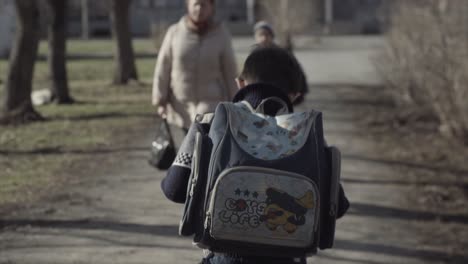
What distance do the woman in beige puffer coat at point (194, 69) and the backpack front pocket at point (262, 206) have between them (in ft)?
12.7

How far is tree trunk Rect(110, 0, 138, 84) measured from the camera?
23.8m

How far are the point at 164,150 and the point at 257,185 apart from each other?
3.85m

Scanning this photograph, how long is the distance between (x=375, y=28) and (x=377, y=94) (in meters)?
43.8

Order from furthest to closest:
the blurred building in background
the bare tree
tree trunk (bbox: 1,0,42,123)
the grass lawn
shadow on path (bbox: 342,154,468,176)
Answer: the blurred building in background < the bare tree < tree trunk (bbox: 1,0,42,123) < shadow on path (bbox: 342,154,468,176) < the grass lawn

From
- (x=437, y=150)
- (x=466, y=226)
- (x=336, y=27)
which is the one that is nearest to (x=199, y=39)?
(x=466, y=226)

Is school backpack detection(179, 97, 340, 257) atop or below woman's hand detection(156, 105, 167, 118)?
atop

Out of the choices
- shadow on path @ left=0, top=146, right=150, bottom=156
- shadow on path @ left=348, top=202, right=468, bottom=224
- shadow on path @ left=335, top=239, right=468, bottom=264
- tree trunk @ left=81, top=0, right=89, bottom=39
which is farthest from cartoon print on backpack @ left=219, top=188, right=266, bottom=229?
tree trunk @ left=81, top=0, right=89, bottom=39

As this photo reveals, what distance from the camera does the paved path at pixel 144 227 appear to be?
274 inches

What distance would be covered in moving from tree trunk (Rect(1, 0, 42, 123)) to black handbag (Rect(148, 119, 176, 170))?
326 inches

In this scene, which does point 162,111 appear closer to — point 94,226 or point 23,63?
point 94,226

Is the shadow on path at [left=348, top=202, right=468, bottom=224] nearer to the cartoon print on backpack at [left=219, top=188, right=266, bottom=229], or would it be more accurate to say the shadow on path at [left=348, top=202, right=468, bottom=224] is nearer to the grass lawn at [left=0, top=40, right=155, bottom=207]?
the grass lawn at [left=0, top=40, right=155, bottom=207]

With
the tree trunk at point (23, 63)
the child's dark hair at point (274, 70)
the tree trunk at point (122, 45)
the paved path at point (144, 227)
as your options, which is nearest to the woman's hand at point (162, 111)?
the paved path at point (144, 227)

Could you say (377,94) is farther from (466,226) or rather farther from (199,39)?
(199,39)

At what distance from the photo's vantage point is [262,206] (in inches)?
130
